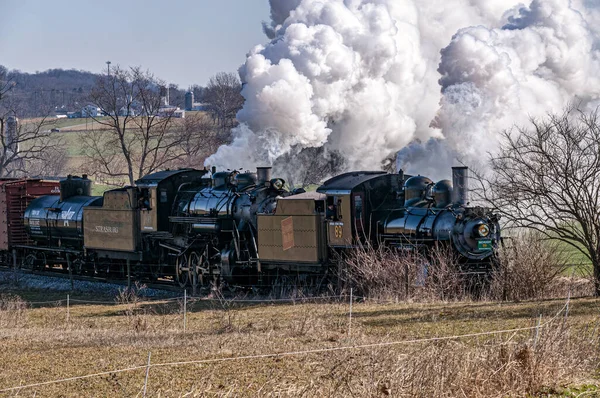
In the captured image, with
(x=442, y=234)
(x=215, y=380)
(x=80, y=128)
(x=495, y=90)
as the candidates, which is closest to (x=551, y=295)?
(x=442, y=234)

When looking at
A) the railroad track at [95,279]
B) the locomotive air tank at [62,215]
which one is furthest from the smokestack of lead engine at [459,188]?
the locomotive air tank at [62,215]

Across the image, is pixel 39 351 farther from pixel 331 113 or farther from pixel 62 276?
pixel 331 113

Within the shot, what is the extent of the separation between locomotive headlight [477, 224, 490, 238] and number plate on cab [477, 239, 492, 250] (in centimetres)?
15

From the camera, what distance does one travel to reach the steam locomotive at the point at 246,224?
20.4 meters

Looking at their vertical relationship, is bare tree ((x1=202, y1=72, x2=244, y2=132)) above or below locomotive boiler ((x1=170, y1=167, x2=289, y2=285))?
A: above

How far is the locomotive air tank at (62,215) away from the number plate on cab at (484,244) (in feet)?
46.2

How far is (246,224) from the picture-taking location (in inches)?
944

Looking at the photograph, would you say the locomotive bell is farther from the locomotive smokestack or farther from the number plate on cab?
the locomotive smokestack

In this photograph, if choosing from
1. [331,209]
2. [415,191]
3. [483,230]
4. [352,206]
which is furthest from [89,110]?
[483,230]

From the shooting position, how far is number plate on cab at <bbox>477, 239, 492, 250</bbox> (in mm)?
19828

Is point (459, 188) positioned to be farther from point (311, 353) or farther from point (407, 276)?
point (311, 353)

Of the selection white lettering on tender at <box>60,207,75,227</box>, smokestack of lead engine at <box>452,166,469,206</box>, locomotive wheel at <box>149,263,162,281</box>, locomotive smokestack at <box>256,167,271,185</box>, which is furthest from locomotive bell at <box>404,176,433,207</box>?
white lettering on tender at <box>60,207,75,227</box>

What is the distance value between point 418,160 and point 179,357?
115 feet

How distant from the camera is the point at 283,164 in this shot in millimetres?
48156
